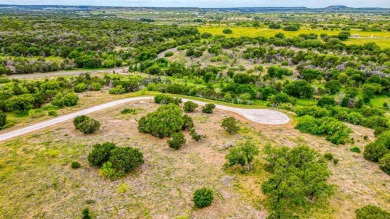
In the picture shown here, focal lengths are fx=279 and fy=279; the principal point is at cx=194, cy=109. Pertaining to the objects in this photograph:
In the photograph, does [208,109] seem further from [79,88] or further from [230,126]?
[79,88]

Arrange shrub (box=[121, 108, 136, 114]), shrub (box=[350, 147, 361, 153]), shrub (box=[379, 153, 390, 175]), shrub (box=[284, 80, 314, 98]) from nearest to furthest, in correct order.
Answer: shrub (box=[379, 153, 390, 175]) < shrub (box=[350, 147, 361, 153]) < shrub (box=[121, 108, 136, 114]) < shrub (box=[284, 80, 314, 98])

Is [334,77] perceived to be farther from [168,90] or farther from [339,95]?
[168,90]

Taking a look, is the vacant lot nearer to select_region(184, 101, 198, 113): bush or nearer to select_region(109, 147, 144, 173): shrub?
select_region(109, 147, 144, 173): shrub

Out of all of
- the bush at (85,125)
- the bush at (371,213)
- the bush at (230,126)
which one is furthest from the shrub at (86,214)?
the bush at (371,213)

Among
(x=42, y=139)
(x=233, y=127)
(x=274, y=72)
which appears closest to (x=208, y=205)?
(x=233, y=127)

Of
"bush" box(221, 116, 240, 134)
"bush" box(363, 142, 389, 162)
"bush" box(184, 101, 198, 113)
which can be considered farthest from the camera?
"bush" box(184, 101, 198, 113)

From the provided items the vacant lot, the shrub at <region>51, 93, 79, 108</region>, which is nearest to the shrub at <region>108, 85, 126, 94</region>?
the shrub at <region>51, 93, 79, 108</region>

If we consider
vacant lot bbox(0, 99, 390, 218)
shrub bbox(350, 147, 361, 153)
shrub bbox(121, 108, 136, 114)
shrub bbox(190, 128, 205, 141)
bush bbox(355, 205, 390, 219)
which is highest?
bush bbox(355, 205, 390, 219)
